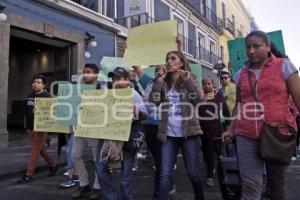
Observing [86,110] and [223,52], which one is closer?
[86,110]

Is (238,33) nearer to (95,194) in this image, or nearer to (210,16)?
(210,16)

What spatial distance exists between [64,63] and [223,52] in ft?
64.5

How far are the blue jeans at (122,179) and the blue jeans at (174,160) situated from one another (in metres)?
0.35

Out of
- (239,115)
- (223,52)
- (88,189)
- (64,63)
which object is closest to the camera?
(239,115)

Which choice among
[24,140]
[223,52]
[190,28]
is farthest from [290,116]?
[223,52]

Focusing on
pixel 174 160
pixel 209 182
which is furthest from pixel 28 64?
pixel 174 160

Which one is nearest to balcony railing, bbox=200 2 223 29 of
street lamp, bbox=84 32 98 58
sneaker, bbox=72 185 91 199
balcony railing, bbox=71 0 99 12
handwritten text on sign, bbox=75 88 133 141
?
balcony railing, bbox=71 0 99 12

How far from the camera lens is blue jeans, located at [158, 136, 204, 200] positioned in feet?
12.8

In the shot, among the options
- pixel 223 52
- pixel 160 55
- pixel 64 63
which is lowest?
pixel 160 55

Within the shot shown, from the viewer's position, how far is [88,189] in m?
5.11

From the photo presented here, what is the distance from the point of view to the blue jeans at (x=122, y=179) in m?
4.06

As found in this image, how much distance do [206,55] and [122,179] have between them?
74.8 feet

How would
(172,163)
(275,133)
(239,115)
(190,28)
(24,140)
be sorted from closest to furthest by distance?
(275,133) → (239,115) → (172,163) → (24,140) → (190,28)

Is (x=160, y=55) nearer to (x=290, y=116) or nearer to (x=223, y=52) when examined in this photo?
(x=290, y=116)
